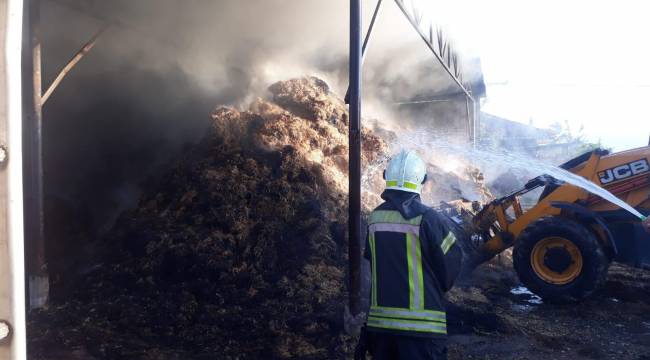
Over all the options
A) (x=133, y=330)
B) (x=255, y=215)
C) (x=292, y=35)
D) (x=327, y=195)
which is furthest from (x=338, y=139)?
(x=133, y=330)

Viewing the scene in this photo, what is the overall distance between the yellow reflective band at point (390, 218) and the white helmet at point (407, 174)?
157 mm

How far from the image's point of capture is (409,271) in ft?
9.37

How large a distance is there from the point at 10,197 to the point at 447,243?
85.6 inches

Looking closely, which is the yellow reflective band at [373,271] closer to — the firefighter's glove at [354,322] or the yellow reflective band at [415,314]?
the yellow reflective band at [415,314]

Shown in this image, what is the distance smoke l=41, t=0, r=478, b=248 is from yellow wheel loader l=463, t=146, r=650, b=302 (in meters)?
5.81

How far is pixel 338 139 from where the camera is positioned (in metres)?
9.59

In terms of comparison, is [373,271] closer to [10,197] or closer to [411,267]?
[411,267]

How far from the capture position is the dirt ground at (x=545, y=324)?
Result: 16.8ft

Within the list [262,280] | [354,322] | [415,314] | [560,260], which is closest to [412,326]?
[415,314]

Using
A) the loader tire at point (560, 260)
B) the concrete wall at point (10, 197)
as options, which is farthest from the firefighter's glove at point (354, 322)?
the concrete wall at point (10, 197)

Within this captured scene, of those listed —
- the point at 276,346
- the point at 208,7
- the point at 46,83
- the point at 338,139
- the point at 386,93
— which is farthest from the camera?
the point at 386,93

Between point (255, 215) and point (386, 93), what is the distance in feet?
27.7

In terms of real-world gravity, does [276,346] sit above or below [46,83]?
below

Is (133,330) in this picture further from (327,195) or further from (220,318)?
(327,195)
